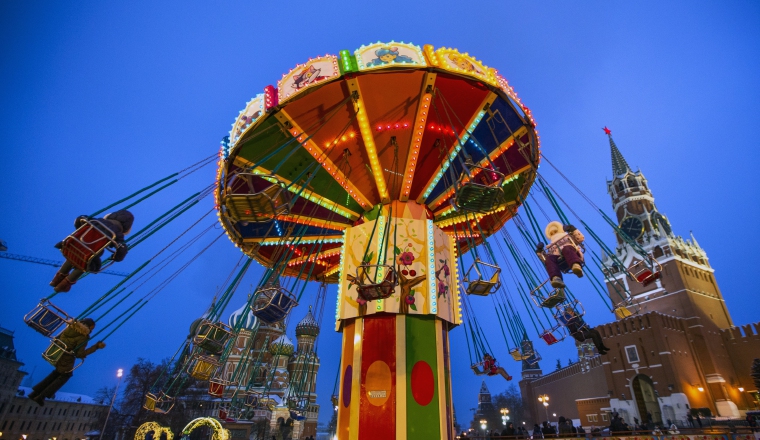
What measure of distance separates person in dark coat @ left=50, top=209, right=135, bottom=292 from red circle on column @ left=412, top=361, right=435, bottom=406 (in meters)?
6.96

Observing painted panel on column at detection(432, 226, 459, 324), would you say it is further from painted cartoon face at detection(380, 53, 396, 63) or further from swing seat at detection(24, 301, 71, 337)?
swing seat at detection(24, 301, 71, 337)

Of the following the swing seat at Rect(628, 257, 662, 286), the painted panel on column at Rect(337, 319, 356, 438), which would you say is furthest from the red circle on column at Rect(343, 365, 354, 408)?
the swing seat at Rect(628, 257, 662, 286)

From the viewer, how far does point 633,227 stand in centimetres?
5462

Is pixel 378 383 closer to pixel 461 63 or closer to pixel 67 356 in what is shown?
pixel 67 356

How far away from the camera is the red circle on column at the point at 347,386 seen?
10.2 meters

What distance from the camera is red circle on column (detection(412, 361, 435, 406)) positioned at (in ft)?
31.6

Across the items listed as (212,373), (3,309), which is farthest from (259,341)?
(3,309)

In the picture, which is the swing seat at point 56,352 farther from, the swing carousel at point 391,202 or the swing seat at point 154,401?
the swing seat at point 154,401

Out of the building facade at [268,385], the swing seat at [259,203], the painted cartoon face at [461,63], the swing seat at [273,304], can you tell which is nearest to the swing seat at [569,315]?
the painted cartoon face at [461,63]

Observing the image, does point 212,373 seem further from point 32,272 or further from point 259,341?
point 32,272

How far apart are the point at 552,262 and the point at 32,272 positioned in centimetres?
23114

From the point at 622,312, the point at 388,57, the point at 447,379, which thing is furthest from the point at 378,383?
the point at 388,57

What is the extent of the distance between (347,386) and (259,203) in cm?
586

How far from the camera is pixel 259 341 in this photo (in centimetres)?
5641
